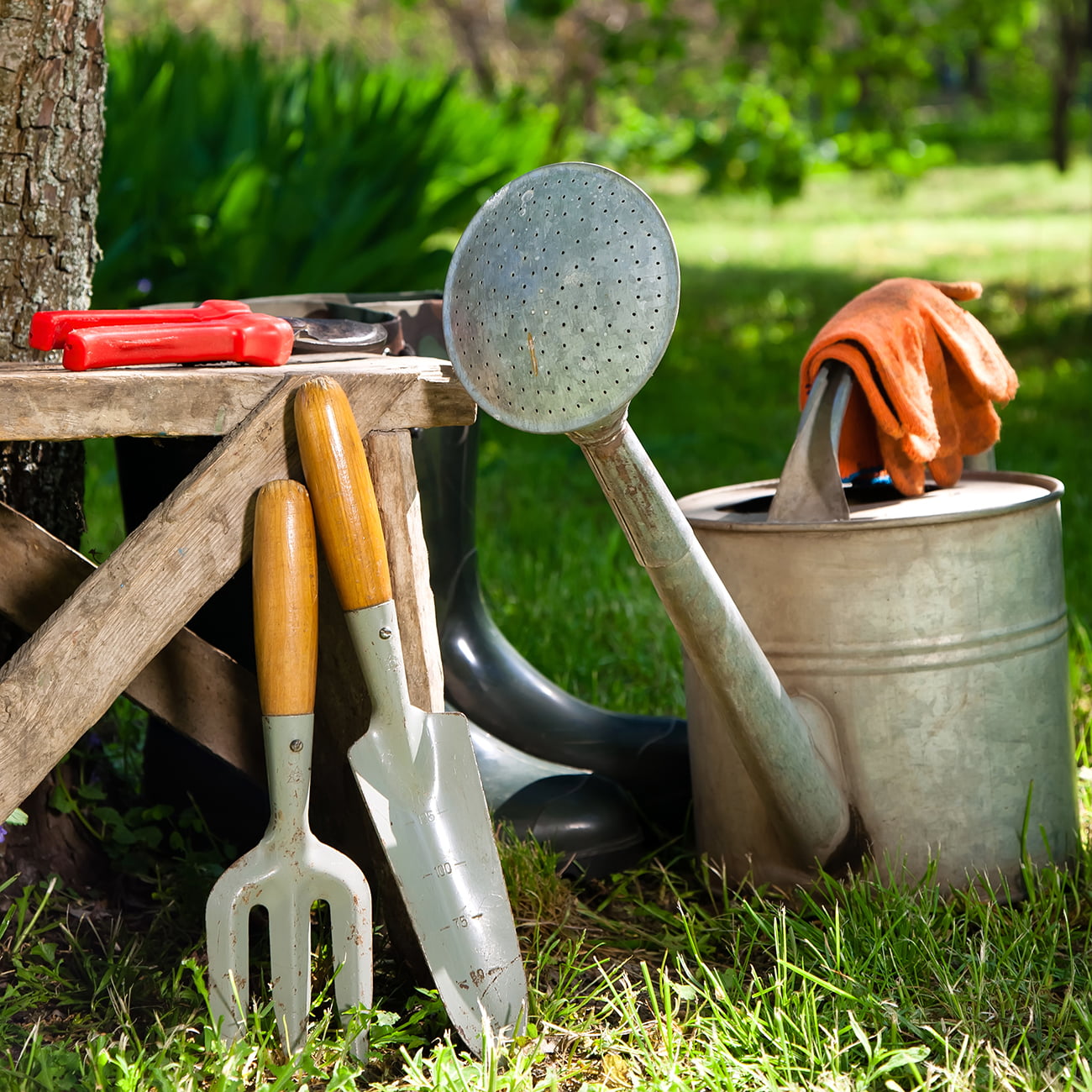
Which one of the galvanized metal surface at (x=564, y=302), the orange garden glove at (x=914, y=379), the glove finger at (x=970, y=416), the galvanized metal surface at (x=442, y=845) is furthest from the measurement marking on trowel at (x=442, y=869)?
the glove finger at (x=970, y=416)

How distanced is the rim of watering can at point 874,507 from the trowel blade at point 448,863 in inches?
16.8

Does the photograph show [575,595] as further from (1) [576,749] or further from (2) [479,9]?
(2) [479,9]

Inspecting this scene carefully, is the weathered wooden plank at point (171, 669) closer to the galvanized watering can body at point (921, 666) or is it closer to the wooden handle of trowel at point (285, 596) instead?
the wooden handle of trowel at point (285, 596)

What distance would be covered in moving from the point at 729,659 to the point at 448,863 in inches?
13.5

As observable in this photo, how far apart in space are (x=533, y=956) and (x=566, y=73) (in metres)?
7.00

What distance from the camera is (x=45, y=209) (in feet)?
4.82

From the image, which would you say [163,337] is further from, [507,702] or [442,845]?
[507,702]

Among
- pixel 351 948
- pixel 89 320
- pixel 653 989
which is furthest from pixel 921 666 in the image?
pixel 89 320

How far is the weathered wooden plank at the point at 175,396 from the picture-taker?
109 cm

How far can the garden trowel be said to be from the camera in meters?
1.14

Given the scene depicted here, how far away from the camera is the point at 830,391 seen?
148cm

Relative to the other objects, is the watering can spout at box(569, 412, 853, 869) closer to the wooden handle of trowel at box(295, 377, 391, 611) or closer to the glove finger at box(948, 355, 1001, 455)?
the wooden handle of trowel at box(295, 377, 391, 611)

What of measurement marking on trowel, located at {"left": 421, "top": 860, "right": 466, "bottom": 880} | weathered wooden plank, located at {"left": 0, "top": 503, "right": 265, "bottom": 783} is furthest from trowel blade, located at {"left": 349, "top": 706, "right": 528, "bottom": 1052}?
weathered wooden plank, located at {"left": 0, "top": 503, "right": 265, "bottom": 783}

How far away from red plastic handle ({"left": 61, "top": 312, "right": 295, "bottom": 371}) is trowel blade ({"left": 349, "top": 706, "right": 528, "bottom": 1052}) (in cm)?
38
